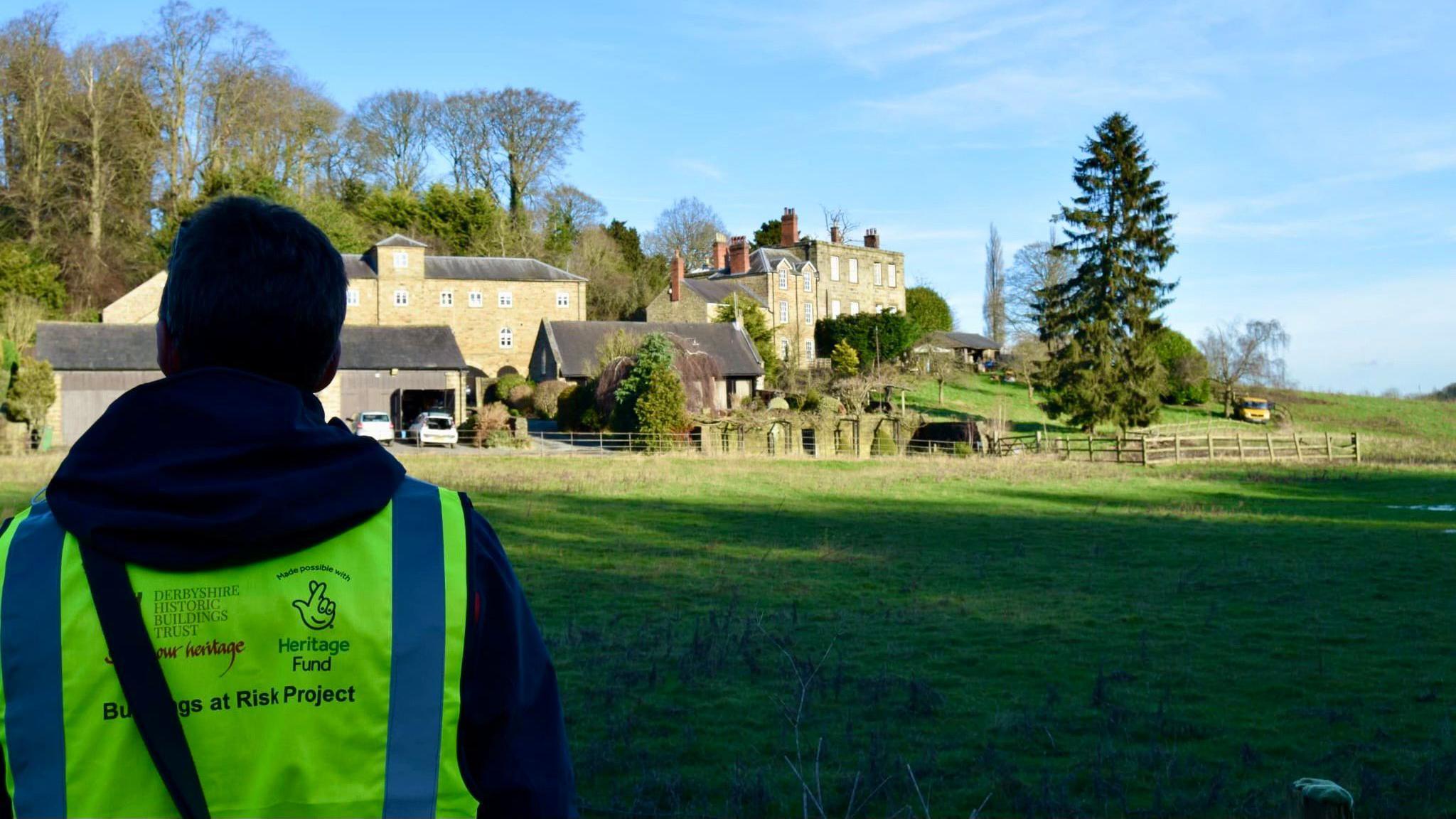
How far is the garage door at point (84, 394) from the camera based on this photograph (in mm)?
42719

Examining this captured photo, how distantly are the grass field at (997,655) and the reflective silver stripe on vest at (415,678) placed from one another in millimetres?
4471

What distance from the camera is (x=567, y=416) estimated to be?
154ft

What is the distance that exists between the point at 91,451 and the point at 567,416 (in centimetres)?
4562

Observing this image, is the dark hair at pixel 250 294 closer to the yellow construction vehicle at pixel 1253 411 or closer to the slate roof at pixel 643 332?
the slate roof at pixel 643 332

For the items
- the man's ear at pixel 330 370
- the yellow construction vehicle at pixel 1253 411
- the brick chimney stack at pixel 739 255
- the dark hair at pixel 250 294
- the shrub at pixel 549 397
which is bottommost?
the man's ear at pixel 330 370

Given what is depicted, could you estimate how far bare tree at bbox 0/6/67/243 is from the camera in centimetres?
4916

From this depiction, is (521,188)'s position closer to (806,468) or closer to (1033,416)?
(1033,416)

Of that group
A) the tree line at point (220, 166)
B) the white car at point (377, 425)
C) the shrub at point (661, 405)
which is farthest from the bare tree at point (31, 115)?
the shrub at point (661, 405)

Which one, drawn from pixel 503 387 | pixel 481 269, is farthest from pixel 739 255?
pixel 503 387

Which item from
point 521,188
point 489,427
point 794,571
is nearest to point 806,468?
point 489,427

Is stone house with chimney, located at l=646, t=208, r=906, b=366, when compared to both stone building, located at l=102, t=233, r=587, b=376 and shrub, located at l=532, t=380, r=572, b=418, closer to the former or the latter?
stone building, located at l=102, t=233, r=587, b=376

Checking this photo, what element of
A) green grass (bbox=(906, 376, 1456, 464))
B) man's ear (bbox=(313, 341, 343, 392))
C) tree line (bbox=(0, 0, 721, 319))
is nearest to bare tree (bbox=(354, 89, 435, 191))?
tree line (bbox=(0, 0, 721, 319))

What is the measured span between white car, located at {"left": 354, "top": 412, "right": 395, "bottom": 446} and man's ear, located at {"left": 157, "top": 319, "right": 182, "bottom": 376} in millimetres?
37618

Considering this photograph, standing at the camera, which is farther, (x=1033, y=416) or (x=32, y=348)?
(x=1033, y=416)
